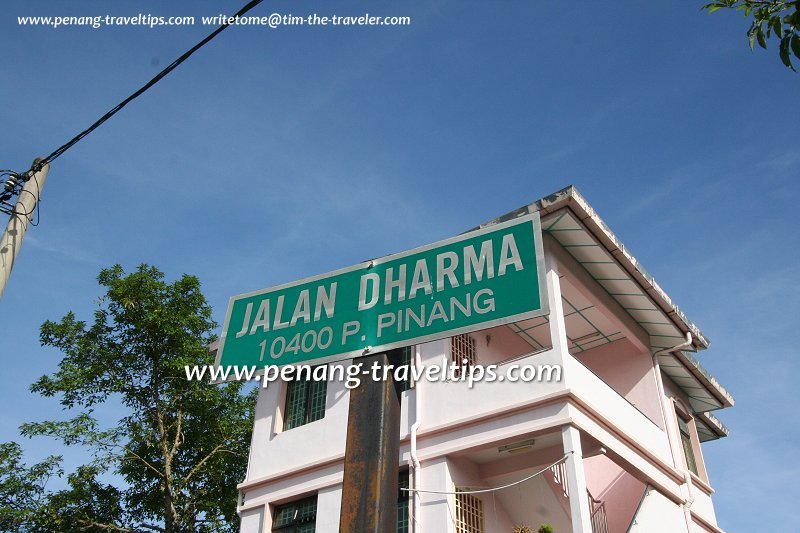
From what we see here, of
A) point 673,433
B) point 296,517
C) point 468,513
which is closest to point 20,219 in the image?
point 468,513

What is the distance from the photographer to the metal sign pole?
9.93ft

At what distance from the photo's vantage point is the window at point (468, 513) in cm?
1084

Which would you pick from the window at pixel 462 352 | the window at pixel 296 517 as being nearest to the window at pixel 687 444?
the window at pixel 462 352

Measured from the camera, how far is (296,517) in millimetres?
12156

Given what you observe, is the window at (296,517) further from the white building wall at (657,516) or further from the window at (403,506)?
the white building wall at (657,516)

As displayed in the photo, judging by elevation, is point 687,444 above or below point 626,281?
below

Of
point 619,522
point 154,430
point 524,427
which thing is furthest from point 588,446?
point 154,430

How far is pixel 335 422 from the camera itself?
1246 cm

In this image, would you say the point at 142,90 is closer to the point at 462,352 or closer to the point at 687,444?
the point at 462,352

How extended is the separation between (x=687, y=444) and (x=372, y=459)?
13.6 metres

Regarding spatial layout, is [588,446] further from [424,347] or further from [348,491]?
[348,491]

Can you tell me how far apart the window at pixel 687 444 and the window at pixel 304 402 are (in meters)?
7.10

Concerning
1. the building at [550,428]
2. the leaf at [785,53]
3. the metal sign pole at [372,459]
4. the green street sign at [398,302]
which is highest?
the building at [550,428]

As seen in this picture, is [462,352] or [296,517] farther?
[462,352]
